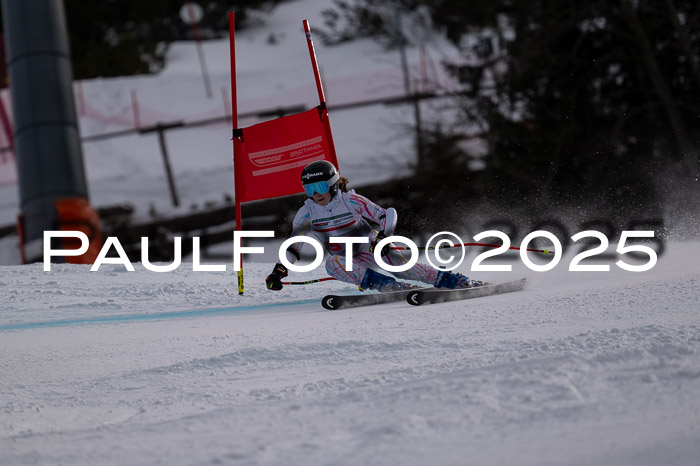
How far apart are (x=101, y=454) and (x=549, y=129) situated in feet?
37.4

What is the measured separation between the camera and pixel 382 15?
20.8m

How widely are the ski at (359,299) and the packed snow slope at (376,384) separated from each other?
0.17 meters

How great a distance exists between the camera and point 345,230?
6.39 m

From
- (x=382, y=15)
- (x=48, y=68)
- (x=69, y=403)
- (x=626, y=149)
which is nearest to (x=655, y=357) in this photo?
(x=69, y=403)

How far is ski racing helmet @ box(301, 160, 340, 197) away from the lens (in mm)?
6141

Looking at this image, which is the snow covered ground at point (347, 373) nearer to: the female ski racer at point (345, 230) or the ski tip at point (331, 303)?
the ski tip at point (331, 303)

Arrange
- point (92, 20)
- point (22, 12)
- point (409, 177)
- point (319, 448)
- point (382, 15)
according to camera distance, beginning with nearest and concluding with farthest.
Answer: point (319, 448) < point (22, 12) < point (409, 177) < point (382, 15) < point (92, 20)

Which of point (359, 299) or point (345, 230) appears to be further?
point (345, 230)

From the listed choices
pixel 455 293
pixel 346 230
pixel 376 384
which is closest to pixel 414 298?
pixel 455 293

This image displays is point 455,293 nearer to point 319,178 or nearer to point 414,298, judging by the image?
point 414,298

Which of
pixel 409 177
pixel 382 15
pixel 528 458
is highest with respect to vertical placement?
pixel 382 15

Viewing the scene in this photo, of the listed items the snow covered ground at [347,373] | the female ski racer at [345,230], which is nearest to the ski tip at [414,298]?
the snow covered ground at [347,373]

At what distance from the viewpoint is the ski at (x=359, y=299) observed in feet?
19.8

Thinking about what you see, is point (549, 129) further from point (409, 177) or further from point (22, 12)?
point (22, 12)
